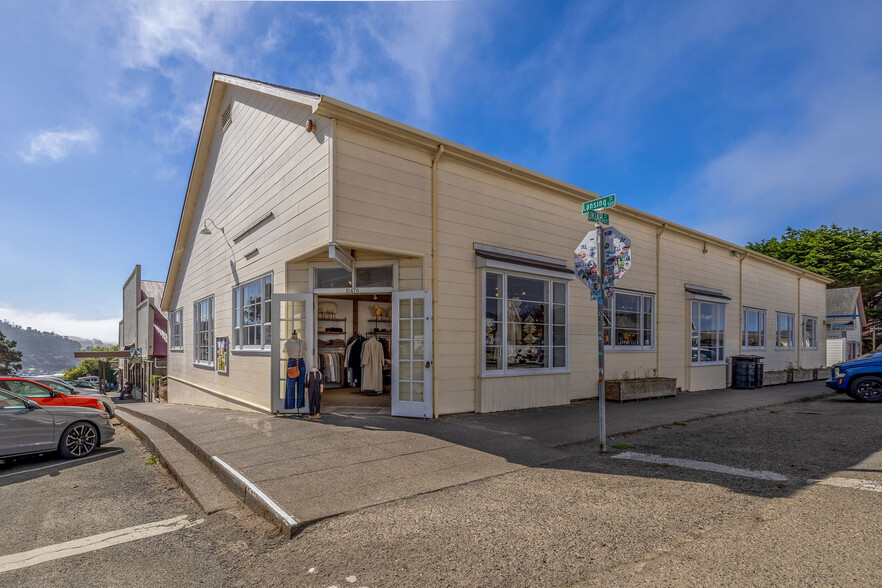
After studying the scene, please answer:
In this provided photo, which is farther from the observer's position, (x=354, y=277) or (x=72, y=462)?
(x=354, y=277)

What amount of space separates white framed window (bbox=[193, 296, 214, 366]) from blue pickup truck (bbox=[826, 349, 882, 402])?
1719cm

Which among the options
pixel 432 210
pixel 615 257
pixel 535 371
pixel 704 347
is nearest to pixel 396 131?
pixel 432 210

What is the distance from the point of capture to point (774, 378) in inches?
683

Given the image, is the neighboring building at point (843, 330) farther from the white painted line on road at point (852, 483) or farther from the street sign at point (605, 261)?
the street sign at point (605, 261)

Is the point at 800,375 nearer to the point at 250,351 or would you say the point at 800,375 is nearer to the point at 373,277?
the point at 373,277

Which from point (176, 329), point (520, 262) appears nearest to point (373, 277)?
point (520, 262)

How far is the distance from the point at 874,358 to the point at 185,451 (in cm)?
1569

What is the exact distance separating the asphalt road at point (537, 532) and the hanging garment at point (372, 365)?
583cm

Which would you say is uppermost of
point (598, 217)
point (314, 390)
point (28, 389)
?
point (598, 217)

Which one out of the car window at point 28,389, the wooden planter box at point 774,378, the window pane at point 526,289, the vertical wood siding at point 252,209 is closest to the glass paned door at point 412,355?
the vertical wood siding at point 252,209

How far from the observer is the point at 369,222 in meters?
8.16

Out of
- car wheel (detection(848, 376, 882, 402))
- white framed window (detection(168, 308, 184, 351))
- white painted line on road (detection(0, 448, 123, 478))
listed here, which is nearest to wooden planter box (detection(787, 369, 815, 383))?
car wheel (detection(848, 376, 882, 402))

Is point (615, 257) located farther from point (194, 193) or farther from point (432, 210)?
point (194, 193)

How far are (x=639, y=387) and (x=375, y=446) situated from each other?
8.07 metres
